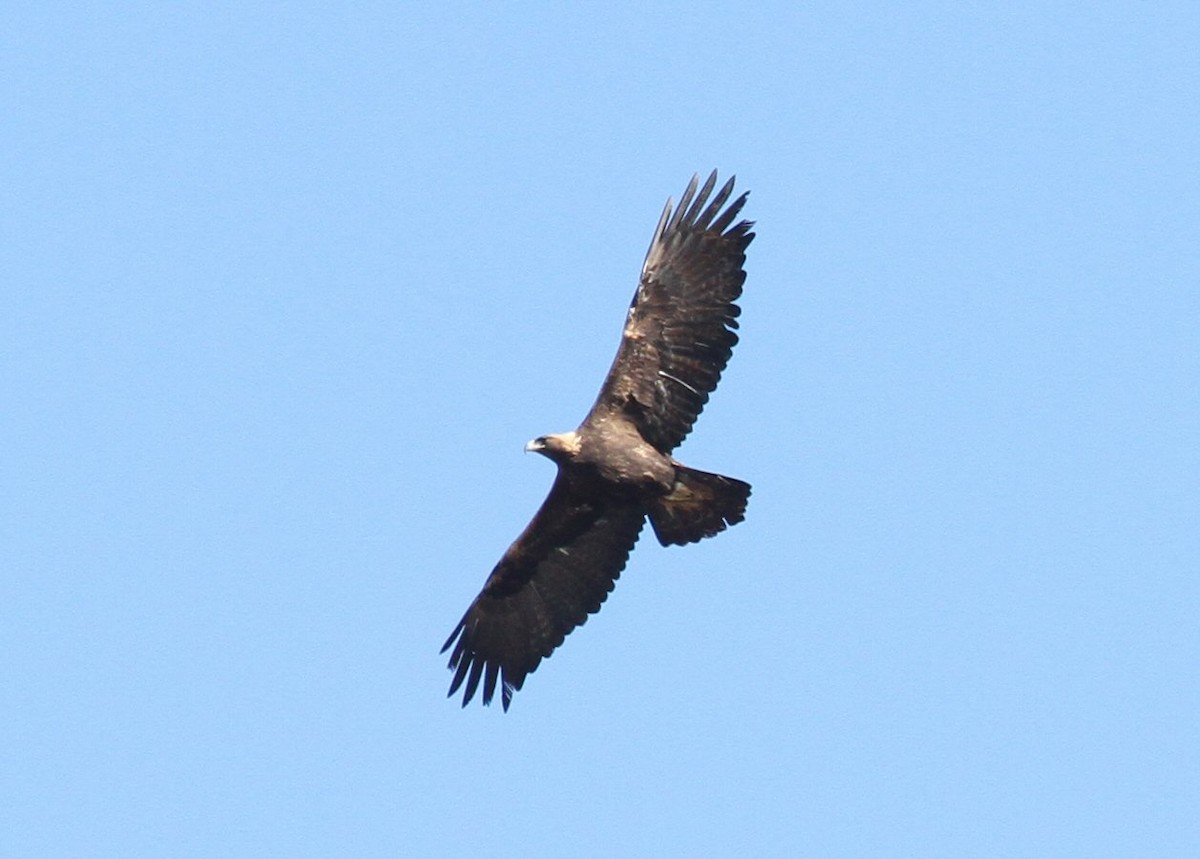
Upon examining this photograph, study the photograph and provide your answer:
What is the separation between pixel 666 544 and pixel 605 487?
0.68 meters

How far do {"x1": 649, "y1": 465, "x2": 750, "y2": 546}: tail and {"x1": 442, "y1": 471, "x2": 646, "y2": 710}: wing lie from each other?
46 centimetres

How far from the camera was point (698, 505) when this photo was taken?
18.4 metres

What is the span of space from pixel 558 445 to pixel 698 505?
1.21 meters

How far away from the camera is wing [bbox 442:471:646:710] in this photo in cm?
1923

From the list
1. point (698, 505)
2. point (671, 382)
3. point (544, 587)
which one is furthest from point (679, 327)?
point (544, 587)

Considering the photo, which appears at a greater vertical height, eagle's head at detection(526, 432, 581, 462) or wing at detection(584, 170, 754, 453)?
wing at detection(584, 170, 754, 453)

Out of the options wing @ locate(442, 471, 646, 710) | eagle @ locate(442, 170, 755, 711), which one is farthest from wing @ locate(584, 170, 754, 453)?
wing @ locate(442, 471, 646, 710)

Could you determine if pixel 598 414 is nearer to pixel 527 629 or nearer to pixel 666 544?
pixel 666 544

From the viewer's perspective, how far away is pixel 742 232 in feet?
60.3

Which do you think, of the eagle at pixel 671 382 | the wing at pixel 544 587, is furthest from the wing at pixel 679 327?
the wing at pixel 544 587

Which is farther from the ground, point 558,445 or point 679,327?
point 679,327

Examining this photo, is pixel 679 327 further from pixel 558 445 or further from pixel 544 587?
pixel 544 587

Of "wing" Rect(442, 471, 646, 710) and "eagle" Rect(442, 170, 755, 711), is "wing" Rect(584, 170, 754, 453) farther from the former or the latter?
"wing" Rect(442, 471, 646, 710)

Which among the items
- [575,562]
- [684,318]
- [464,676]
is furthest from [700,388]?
[464,676]
